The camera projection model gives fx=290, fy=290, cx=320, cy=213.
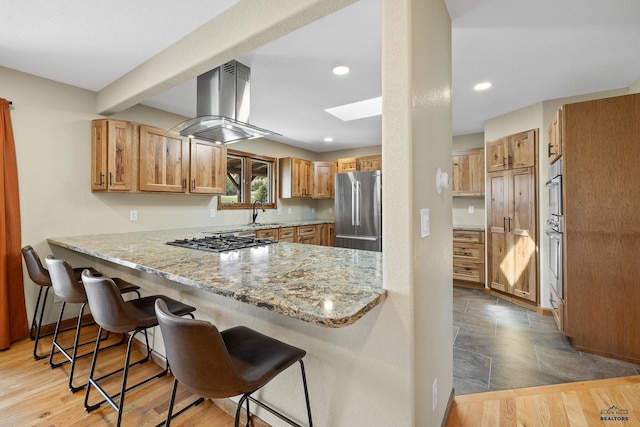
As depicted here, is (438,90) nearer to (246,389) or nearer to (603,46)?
(246,389)

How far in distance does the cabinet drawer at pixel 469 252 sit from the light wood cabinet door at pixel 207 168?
3.56 meters

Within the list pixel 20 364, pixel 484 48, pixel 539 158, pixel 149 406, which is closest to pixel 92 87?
pixel 20 364

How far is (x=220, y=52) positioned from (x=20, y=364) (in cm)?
280

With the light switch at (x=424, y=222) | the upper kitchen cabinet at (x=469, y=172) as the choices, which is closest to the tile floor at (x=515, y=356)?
the light switch at (x=424, y=222)

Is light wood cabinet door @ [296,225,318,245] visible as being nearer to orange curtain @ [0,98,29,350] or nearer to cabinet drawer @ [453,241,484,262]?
cabinet drawer @ [453,241,484,262]

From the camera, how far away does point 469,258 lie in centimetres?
432

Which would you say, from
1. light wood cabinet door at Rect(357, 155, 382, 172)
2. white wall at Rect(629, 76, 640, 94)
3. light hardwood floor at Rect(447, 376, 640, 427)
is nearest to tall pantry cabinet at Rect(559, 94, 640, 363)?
light hardwood floor at Rect(447, 376, 640, 427)

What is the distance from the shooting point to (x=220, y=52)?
183 cm

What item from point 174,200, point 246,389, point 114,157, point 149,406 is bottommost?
point 149,406

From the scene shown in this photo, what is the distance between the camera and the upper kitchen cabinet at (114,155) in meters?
2.89

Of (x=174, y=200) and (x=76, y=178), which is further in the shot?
(x=174, y=200)

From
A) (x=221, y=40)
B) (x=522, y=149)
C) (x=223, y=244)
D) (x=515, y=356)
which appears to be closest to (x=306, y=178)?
(x=522, y=149)

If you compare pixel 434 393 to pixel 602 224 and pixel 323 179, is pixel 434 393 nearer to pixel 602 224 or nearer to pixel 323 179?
pixel 602 224
